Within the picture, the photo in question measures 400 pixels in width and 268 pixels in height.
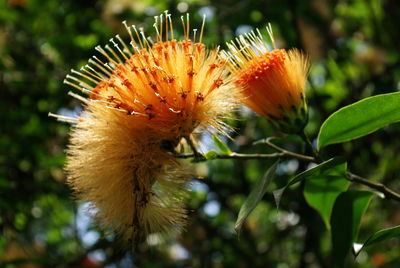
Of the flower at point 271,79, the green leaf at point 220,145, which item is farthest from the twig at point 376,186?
the green leaf at point 220,145

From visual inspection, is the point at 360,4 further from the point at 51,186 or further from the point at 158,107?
the point at 158,107

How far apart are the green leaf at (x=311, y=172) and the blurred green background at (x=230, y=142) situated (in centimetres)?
131

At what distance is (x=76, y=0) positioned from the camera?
3.96 m

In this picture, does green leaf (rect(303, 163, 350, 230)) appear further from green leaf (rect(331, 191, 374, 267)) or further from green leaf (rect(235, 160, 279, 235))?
green leaf (rect(235, 160, 279, 235))

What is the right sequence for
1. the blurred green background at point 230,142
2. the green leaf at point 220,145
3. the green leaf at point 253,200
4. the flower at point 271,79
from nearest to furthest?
1. the green leaf at point 253,200
2. the flower at point 271,79
3. the green leaf at point 220,145
4. the blurred green background at point 230,142

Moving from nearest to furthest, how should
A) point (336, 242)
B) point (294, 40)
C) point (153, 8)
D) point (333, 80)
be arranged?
1. point (336, 242)
2. point (294, 40)
3. point (153, 8)
4. point (333, 80)

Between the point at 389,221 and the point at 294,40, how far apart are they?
1780 millimetres

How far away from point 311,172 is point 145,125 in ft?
1.83

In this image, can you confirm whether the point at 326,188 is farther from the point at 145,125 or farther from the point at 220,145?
the point at 145,125

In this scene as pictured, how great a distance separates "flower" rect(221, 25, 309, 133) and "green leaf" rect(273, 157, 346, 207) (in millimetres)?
264

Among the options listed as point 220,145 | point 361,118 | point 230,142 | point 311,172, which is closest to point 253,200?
point 311,172

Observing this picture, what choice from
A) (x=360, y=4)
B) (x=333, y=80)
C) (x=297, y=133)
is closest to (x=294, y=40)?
(x=333, y=80)

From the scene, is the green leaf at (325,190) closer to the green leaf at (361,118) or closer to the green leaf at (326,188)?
the green leaf at (326,188)

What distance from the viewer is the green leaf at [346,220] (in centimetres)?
192
